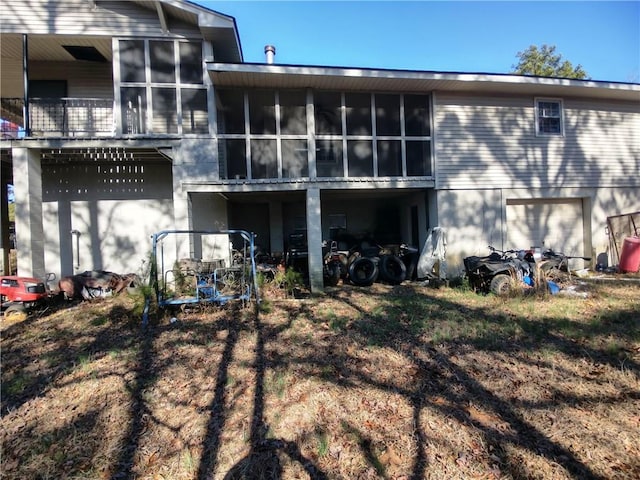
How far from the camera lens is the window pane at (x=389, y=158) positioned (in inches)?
401

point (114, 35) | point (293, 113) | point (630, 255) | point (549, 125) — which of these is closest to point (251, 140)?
point (293, 113)

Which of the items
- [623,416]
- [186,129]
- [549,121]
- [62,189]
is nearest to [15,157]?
[62,189]

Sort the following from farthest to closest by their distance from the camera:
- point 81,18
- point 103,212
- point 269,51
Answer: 1. point 269,51
2. point 103,212
3. point 81,18

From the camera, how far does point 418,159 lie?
1048cm

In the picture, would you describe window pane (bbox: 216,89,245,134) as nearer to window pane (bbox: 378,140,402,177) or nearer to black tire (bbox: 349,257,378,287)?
window pane (bbox: 378,140,402,177)

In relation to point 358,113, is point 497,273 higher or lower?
lower

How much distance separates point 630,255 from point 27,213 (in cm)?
1562

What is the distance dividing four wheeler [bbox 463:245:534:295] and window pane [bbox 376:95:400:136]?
14.1 feet

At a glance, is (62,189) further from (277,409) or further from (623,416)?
(623,416)

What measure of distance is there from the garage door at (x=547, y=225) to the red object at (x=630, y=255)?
1.22 metres

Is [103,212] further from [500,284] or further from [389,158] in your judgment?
[500,284]

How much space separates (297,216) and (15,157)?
793 centimetres

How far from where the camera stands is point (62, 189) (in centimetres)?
1000

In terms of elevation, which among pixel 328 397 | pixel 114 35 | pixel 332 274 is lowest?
pixel 328 397
